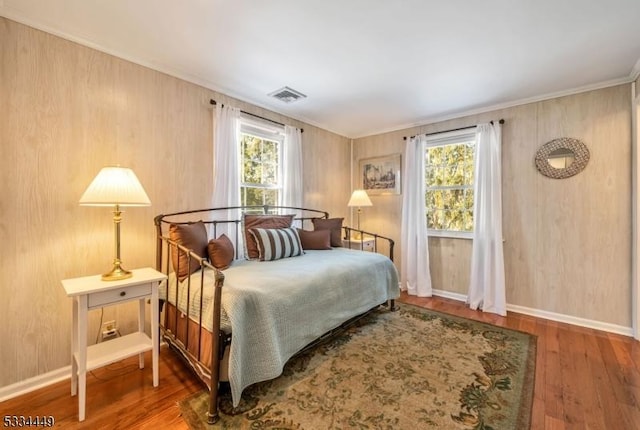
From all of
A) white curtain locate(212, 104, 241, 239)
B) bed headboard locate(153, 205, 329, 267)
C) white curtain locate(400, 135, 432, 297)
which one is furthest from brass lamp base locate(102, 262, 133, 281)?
white curtain locate(400, 135, 432, 297)

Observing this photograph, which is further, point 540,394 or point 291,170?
point 291,170

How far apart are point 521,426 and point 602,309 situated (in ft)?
6.70

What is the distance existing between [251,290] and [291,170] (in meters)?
2.00

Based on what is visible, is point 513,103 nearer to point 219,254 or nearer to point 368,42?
point 368,42

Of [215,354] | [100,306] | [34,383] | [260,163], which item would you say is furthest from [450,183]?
[34,383]

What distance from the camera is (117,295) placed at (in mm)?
1677

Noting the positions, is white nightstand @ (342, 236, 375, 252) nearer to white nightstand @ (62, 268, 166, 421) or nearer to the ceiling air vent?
the ceiling air vent

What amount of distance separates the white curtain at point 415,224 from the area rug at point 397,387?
3.73 ft

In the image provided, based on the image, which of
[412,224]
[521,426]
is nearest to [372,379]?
[521,426]

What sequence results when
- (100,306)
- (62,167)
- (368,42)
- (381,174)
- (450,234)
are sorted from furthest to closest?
(381,174), (450,234), (368,42), (62,167), (100,306)

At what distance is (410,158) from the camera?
378 cm

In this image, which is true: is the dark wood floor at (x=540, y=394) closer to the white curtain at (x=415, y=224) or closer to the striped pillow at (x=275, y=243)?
the striped pillow at (x=275, y=243)

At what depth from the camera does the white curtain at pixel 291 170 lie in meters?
3.38

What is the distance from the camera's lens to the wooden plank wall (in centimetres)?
171
